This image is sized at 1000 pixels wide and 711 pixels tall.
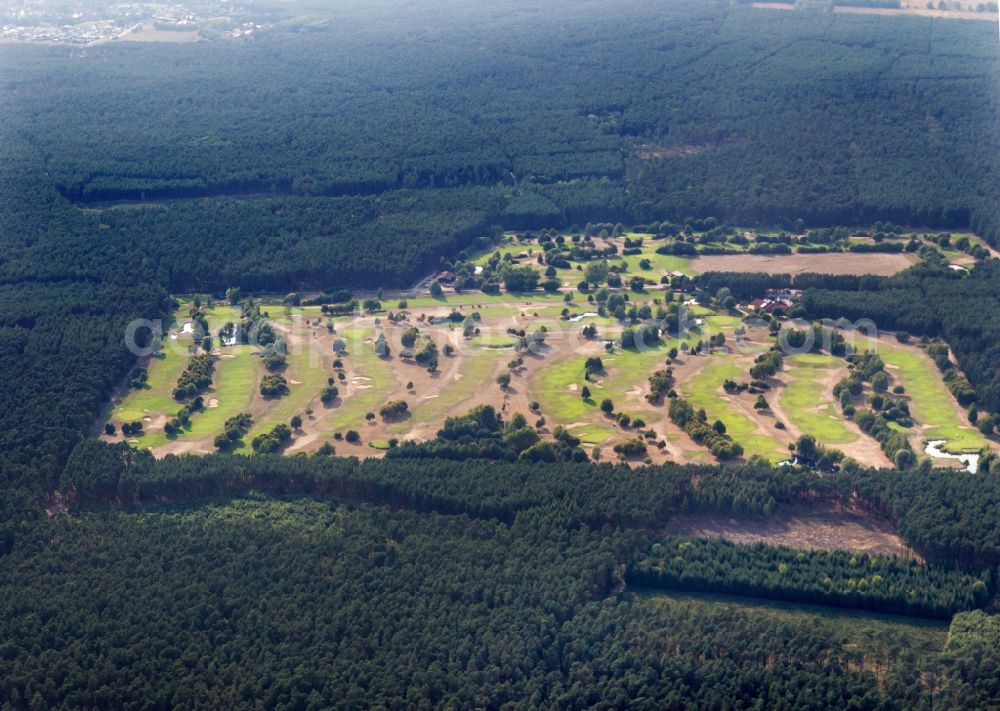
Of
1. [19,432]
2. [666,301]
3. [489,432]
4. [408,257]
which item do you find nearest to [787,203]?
[666,301]

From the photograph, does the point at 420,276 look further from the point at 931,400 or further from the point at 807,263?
the point at 931,400

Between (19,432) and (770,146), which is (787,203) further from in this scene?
(19,432)

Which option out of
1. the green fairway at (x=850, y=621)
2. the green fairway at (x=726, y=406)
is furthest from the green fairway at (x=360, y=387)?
the green fairway at (x=850, y=621)

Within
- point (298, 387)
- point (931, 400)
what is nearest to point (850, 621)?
point (931, 400)

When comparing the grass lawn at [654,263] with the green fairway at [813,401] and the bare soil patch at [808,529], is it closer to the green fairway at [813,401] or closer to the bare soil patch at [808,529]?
the green fairway at [813,401]

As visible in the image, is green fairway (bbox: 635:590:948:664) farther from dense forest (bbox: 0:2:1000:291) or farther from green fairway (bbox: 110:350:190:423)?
dense forest (bbox: 0:2:1000:291)

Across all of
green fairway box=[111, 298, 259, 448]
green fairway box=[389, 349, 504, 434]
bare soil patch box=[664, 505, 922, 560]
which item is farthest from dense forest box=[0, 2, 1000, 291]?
bare soil patch box=[664, 505, 922, 560]

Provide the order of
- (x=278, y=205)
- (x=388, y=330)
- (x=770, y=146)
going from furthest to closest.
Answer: (x=770, y=146)
(x=278, y=205)
(x=388, y=330)
